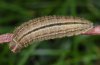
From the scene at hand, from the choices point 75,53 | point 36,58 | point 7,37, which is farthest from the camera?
point 36,58

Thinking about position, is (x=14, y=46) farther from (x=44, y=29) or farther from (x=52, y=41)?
(x=52, y=41)

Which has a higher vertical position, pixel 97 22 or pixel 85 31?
pixel 97 22

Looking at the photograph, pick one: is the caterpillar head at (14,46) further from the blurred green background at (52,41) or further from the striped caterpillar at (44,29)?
Result: the blurred green background at (52,41)

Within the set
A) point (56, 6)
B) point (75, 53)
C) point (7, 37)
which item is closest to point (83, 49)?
point (75, 53)

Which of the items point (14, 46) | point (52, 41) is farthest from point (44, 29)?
point (52, 41)

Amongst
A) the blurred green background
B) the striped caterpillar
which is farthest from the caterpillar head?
the blurred green background

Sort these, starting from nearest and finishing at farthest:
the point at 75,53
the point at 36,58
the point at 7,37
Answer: the point at 7,37, the point at 75,53, the point at 36,58

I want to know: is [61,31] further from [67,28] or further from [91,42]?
[91,42]

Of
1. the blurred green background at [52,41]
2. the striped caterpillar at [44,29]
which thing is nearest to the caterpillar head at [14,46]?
the striped caterpillar at [44,29]
